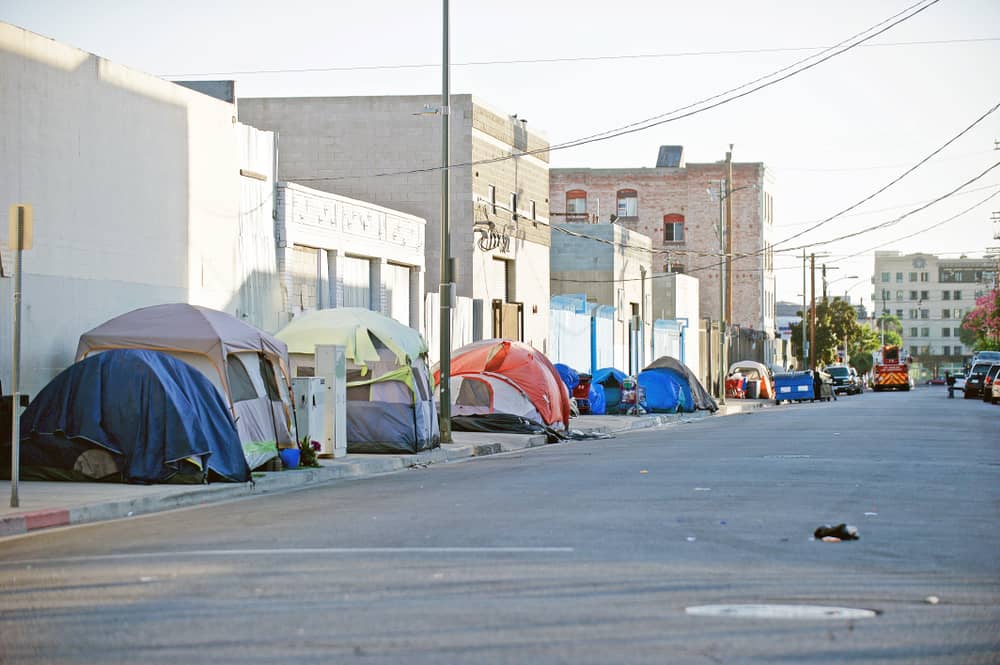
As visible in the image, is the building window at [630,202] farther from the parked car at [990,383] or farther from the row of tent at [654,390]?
the row of tent at [654,390]

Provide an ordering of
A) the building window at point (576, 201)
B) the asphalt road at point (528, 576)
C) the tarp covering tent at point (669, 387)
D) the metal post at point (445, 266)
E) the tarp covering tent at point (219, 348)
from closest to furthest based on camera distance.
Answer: the asphalt road at point (528, 576)
the tarp covering tent at point (219, 348)
the metal post at point (445, 266)
the tarp covering tent at point (669, 387)
the building window at point (576, 201)

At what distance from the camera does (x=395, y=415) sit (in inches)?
1005

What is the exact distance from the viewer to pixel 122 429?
1836cm

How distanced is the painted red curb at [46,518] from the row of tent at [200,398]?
3228mm

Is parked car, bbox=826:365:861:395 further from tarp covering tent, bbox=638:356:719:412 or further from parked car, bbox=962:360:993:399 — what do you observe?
tarp covering tent, bbox=638:356:719:412

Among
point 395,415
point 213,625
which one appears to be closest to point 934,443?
point 395,415

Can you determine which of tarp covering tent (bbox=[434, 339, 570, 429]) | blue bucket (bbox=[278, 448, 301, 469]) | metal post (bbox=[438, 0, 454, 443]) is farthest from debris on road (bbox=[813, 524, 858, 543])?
tarp covering tent (bbox=[434, 339, 570, 429])

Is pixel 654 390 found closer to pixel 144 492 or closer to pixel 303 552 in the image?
pixel 144 492

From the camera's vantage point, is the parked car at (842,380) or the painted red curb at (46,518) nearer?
the painted red curb at (46,518)

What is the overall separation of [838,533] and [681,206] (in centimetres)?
7777

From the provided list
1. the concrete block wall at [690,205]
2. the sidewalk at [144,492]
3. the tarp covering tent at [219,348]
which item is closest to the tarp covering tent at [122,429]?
the sidewalk at [144,492]

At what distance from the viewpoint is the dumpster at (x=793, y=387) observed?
2530 inches

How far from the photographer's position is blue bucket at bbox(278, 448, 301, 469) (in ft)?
69.2

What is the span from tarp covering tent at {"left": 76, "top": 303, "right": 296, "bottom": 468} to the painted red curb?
5399mm
